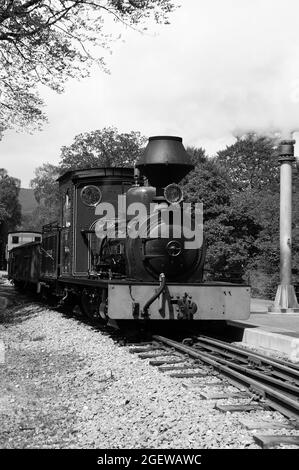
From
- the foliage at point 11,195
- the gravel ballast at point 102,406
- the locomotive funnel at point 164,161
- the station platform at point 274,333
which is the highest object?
the foliage at point 11,195

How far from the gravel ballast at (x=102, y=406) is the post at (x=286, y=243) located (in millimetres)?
5918

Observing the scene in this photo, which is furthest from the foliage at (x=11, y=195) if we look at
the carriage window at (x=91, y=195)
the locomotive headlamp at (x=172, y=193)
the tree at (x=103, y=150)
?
the locomotive headlamp at (x=172, y=193)

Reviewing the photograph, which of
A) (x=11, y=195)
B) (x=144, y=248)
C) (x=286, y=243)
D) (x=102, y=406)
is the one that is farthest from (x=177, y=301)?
(x=11, y=195)

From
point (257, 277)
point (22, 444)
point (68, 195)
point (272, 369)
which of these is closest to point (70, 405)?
point (22, 444)

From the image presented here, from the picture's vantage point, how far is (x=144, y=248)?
9180 millimetres

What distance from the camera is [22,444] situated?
14.3 feet

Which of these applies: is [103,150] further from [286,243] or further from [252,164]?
[286,243]

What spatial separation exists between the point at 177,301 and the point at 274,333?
1663 mm

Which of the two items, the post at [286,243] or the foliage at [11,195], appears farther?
the foliage at [11,195]

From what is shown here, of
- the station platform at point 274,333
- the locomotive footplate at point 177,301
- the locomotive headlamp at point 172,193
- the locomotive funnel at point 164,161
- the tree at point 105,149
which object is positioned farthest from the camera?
the tree at point 105,149

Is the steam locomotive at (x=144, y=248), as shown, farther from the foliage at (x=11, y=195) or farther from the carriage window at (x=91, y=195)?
the foliage at (x=11, y=195)

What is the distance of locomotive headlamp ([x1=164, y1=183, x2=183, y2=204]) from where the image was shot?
916 centimetres

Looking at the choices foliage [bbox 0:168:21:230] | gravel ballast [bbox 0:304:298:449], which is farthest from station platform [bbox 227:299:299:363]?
foliage [bbox 0:168:21:230]

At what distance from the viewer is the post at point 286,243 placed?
43.9 ft
